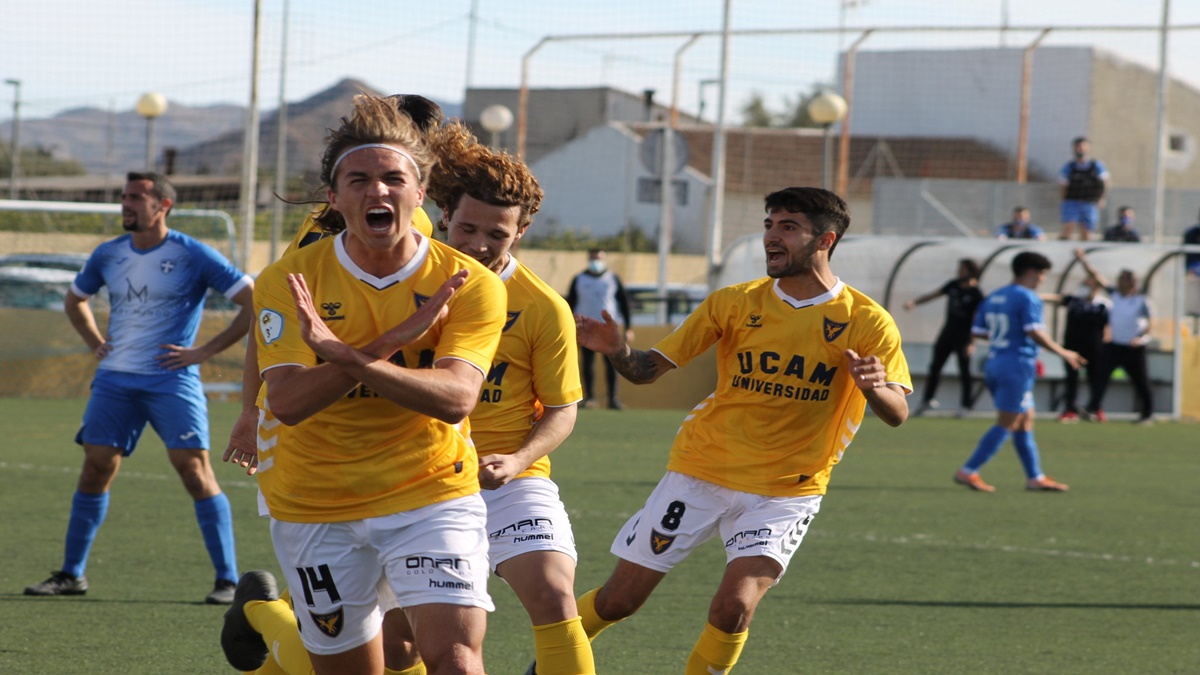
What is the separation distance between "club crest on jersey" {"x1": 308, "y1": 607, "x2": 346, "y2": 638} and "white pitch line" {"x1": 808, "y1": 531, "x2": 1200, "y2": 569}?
6211 millimetres

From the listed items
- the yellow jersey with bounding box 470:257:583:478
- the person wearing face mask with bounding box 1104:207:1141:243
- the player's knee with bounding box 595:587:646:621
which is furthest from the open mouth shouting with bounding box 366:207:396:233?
the person wearing face mask with bounding box 1104:207:1141:243

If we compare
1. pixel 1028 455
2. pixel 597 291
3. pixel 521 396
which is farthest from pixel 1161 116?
pixel 521 396

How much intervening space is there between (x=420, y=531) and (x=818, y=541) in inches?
240

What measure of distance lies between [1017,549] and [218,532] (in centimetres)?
492

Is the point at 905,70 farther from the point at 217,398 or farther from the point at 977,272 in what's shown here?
the point at 217,398

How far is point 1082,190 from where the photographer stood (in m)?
23.0

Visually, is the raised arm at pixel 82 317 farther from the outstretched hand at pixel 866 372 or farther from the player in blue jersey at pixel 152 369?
the outstretched hand at pixel 866 372

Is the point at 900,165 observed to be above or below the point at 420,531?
above

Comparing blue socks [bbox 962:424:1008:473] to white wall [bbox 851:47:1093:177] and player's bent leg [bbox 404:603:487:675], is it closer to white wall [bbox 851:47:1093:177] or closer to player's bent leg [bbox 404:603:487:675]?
player's bent leg [bbox 404:603:487:675]

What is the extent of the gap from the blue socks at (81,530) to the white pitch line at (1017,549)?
178 inches

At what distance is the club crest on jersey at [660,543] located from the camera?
17.6ft

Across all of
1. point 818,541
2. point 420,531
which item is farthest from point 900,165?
point 420,531

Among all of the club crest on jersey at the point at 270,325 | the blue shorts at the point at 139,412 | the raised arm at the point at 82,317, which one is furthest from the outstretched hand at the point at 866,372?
the raised arm at the point at 82,317

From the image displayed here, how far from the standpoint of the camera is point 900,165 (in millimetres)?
39938
